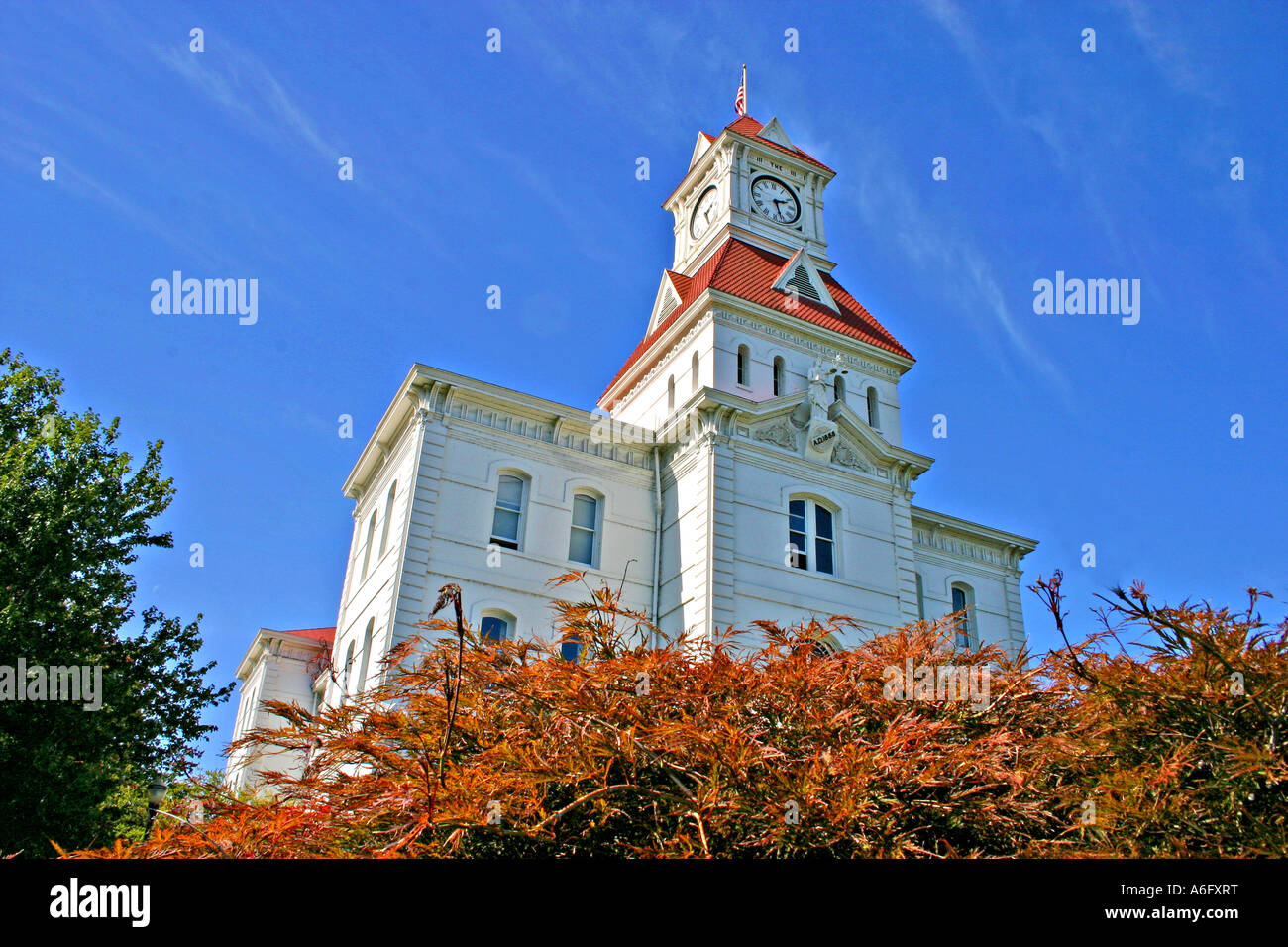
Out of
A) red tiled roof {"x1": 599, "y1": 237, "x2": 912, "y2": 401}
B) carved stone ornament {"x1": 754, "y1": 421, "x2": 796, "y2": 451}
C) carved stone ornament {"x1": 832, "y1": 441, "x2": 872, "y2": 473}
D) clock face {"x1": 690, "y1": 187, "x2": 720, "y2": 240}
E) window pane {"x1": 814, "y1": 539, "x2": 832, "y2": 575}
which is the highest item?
clock face {"x1": 690, "y1": 187, "x2": 720, "y2": 240}

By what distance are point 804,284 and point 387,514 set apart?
14124mm

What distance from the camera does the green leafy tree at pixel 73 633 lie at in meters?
18.0

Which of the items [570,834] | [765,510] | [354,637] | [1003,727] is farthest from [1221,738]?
[354,637]

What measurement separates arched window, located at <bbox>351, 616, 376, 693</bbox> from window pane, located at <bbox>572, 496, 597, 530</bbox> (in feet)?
17.5

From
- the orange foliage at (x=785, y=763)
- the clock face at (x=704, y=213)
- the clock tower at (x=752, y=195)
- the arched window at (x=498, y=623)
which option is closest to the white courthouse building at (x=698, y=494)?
the arched window at (x=498, y=623)

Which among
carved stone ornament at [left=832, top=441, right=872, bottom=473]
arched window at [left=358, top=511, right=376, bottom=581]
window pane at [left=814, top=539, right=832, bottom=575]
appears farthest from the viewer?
carved stone ornament at [left=832, top=441, right=872, bottom=473]

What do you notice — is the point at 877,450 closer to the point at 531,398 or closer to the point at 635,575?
the point at 635,575

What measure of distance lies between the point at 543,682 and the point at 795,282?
2388 centimetres

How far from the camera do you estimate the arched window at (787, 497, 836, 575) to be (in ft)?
79.3

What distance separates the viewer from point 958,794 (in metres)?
6.41

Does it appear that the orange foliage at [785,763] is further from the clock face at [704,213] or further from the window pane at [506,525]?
the clock face at [704,213]

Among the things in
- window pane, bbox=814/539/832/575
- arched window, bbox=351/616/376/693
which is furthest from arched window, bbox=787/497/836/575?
arched window, bbox=351/616/376/693

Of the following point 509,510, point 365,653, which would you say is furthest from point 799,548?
point 365,653

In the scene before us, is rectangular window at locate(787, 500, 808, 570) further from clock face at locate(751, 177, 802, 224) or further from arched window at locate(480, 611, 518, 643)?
clock face at locate(751, 177, 802, 224)
